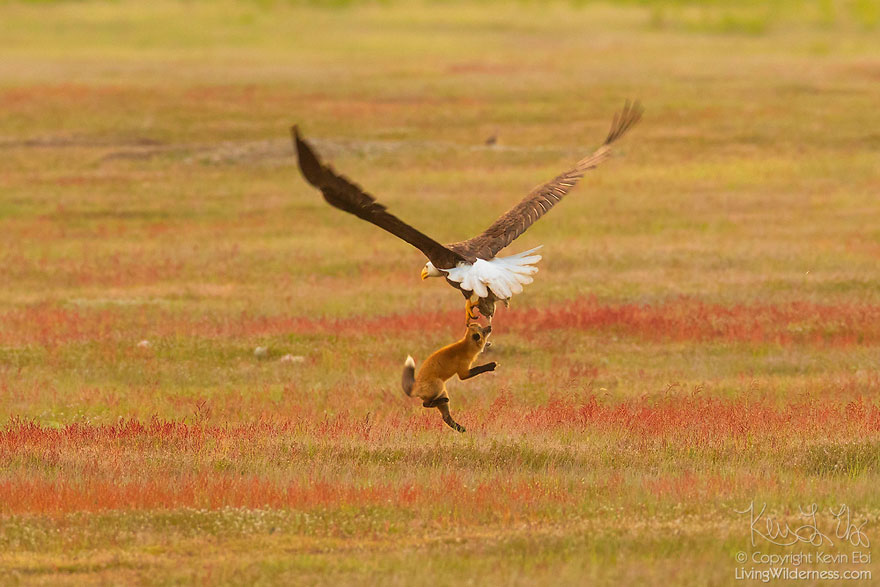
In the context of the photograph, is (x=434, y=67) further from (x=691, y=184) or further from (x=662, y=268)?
(x=662, y=268)

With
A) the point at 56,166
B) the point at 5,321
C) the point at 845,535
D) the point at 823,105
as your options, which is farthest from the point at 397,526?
the point at 823,105

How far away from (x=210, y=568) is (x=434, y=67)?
67.4m

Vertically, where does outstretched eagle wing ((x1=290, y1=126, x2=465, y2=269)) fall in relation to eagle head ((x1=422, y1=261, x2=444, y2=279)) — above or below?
above

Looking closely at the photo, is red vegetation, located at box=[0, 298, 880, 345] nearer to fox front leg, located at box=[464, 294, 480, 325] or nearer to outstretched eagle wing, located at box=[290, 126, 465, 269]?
fox front leg, located at box=[464, 294, 480, 325]

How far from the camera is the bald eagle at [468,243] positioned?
32.6ft

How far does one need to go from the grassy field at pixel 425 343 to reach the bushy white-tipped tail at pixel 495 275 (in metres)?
1.64

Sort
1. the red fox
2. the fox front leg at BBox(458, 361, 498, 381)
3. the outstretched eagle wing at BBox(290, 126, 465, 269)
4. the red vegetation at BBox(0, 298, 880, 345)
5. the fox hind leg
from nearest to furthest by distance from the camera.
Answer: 1. the outstretched eagle wing at BBox(290, 126, 465, 269)
2. the fox front leg at BBox(458, 361, 498, 381)
3. the red fox
4. the fox hind leg
5. the red vegetation at BBox(0, 298, 880, 345)

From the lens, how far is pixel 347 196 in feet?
33.1

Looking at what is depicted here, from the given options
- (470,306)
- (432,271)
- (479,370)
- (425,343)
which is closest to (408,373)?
(479,370)

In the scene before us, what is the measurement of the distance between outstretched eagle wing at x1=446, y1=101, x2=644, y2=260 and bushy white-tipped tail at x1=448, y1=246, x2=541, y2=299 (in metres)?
0.27

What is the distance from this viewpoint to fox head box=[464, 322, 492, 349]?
39.3 ft
